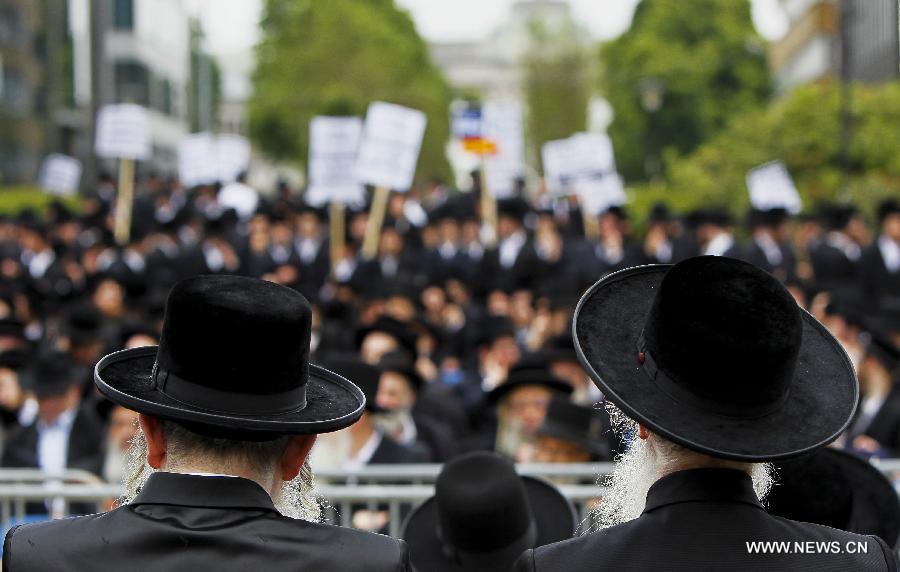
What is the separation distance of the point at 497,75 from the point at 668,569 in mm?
146266

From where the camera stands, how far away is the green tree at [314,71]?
53.4m

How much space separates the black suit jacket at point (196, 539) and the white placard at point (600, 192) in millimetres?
15434

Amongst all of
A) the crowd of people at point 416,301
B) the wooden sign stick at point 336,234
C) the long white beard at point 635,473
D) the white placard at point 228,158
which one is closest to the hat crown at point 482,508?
the crowd of people at point 416,301

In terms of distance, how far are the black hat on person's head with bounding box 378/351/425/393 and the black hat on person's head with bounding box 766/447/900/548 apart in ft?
14.6

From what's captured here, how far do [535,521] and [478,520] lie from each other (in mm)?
534

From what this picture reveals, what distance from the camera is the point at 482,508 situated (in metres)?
3.98

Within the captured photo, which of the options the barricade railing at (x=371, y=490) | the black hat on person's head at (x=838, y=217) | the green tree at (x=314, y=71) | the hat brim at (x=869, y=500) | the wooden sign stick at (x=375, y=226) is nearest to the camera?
the hat brim at (x=869, y=500)

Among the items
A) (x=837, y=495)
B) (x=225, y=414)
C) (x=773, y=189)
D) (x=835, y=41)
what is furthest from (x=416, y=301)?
(x=835, y=41)

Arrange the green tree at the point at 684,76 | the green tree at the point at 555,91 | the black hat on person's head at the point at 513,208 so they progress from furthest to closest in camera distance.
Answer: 1. the green tree at the point at 555,91
2. the green tree at the point at 684,76
3. the black hat on person's head at the point at 513,208

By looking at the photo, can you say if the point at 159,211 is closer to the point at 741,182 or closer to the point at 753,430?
the point at 741,182

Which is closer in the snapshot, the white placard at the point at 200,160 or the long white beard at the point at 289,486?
the long white beard at the point at 289,486

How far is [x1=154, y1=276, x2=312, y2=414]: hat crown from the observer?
2582 mm

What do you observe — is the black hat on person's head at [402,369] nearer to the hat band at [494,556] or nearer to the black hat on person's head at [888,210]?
the hat band at [494,556]

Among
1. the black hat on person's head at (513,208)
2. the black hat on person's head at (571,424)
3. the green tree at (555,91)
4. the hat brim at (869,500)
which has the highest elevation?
the hat brim at (869,500)
